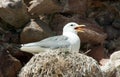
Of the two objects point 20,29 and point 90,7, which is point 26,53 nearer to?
point 20,29

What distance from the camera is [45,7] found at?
25.9ft

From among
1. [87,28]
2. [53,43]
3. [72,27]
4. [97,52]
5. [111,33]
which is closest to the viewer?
[53,43]

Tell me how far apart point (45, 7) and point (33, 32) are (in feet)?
1.15

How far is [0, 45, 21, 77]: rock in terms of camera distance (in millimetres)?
7316

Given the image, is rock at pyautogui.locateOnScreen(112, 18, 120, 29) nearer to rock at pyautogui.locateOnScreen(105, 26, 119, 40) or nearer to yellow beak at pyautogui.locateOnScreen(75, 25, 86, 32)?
rock at pyautogui.locateOnScreen(105, 26, 119, 40)

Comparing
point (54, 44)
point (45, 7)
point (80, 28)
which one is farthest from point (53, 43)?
point (45, 7)

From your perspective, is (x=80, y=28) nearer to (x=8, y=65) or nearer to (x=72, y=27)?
(x=72, y=27)

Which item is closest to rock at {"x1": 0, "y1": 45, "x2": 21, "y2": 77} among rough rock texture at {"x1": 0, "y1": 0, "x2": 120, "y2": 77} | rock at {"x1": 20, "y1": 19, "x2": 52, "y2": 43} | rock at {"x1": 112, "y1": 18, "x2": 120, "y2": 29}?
rough rock texture at {"x1": 0, "y1": 0, "x2": 120, "y2": 77}

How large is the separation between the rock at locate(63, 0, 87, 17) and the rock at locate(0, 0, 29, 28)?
21.6 inches

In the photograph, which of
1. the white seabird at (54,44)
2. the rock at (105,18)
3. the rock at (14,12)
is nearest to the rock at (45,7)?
the rock at (14,12)

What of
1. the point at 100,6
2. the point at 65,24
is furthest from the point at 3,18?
the point at 100,6

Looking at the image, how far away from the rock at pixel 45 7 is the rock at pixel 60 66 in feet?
3.30

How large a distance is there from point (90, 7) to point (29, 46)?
60.3 inches

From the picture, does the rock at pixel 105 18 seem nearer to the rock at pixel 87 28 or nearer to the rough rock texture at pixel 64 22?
the rough rock texture at pixel 64 22
